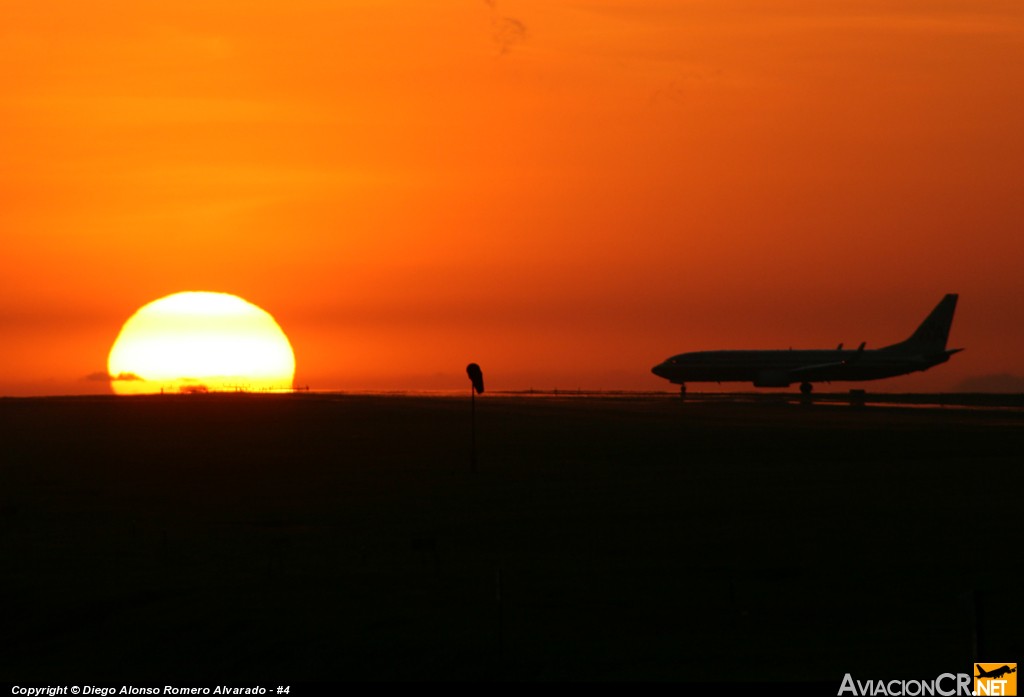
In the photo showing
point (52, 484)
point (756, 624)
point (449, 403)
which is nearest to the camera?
point (756, 624)

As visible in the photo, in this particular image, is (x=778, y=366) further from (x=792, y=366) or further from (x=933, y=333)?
(x=933, y=333)

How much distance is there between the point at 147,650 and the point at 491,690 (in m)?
10.8

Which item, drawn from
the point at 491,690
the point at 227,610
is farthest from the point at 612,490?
the point at 491,690

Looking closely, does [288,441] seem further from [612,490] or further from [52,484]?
[612,490]

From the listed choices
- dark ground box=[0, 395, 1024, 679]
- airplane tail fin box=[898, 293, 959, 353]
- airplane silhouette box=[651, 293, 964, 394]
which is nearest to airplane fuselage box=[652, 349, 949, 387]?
airplane silhouette box=[651, 293, 964, 394]

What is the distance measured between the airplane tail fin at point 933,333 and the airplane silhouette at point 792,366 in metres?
4.27

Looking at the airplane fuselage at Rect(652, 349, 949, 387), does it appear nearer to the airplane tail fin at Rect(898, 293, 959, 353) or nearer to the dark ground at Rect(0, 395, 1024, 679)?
the airplane tail fin at Rect(898, 293, 959, 353)

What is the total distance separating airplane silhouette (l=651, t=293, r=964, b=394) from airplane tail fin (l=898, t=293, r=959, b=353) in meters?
4.27

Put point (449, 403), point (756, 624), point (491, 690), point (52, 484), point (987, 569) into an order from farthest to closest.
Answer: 1. point (449, 403)
2. point (52, 484)
3. point (987, 569)
4. point (756, 624)
5. point (491, 690)

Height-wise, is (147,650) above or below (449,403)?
below

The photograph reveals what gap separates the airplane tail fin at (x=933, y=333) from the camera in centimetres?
19525

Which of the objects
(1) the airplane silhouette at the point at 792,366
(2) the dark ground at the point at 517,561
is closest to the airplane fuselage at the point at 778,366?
(1) the airplane silhouette at the point at 792,366

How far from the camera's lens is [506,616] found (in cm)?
3472

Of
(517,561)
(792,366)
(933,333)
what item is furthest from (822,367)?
(517,561)
